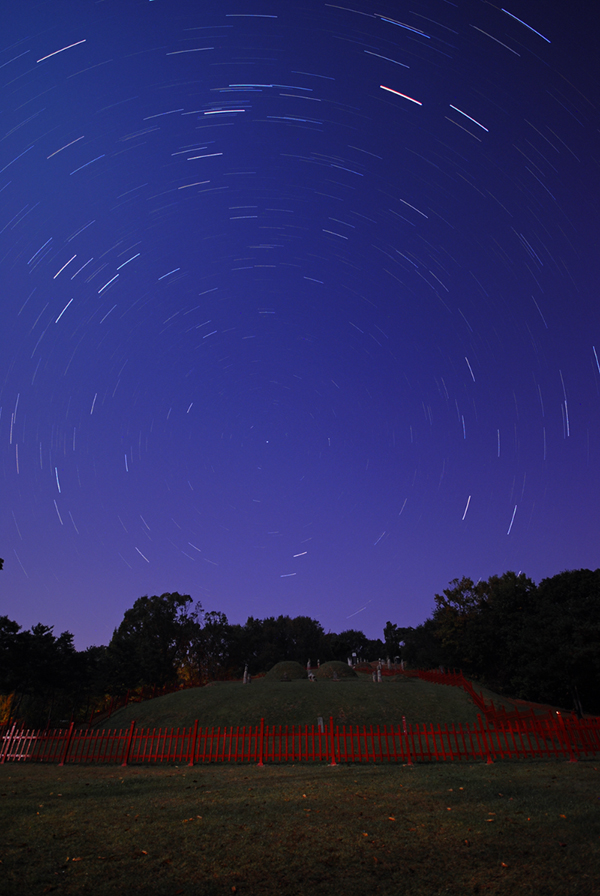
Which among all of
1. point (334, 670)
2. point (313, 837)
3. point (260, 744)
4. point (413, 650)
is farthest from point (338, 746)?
point (413, 650)

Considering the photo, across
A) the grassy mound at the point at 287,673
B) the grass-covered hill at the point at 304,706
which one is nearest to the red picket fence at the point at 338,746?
the grass-covered hill at the point at 304,706

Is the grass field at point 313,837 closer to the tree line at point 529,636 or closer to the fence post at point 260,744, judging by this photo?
the fence post at point 260,744

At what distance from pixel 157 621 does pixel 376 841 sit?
71.5m

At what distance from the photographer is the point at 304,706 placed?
1121 inches

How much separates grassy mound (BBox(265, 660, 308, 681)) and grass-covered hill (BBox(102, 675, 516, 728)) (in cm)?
329

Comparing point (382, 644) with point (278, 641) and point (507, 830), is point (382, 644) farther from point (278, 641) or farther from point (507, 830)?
point (507, 830)

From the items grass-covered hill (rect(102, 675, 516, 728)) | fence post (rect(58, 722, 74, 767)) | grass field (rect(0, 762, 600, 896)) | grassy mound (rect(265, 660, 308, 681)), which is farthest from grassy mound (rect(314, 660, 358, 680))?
grass field (rect(0, 762, 600, 896))

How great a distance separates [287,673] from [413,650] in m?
53.7

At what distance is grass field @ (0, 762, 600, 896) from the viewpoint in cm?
576

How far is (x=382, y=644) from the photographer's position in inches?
4530

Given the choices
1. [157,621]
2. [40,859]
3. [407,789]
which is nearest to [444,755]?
[407,789]

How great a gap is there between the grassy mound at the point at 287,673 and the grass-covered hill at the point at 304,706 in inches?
130

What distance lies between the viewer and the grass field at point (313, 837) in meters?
5.76

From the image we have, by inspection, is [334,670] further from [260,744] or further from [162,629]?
[162,629]
